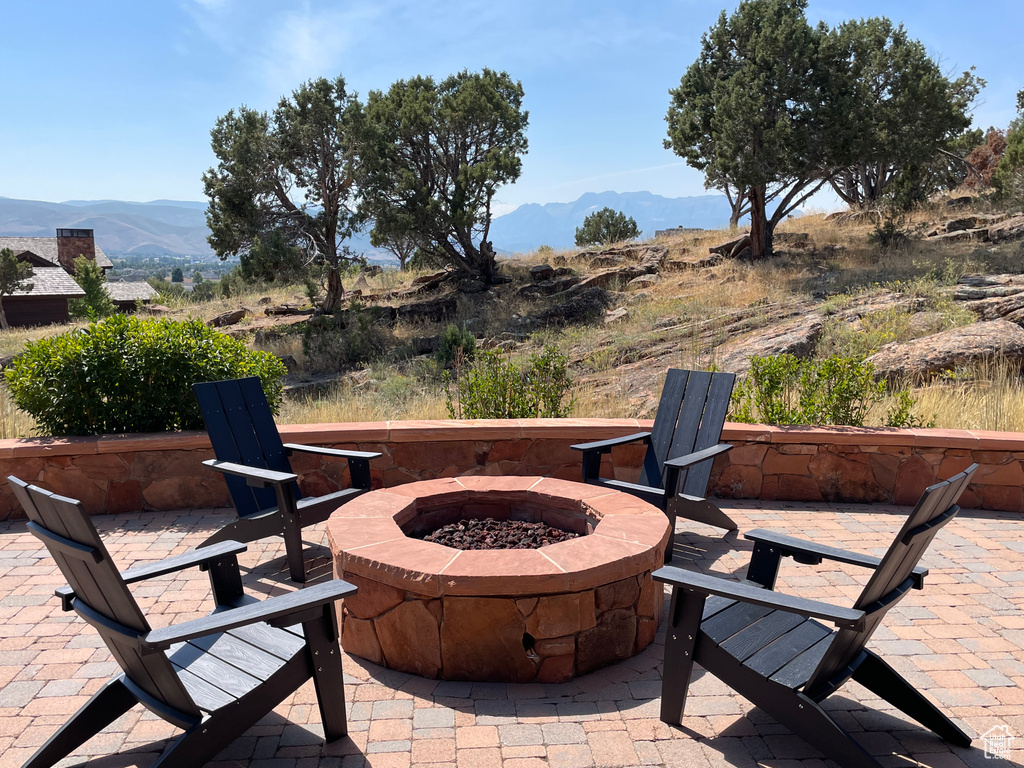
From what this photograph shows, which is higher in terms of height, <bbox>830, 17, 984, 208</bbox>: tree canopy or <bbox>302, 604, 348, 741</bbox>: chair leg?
<bbox>830, 17, 984, 208</bbox>: tree canopy

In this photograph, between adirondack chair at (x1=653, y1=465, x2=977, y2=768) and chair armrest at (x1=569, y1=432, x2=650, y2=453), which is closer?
adirondack chair at (x1=653, y1=465, x2=977, y2=768)

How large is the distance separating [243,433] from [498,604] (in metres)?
2.33

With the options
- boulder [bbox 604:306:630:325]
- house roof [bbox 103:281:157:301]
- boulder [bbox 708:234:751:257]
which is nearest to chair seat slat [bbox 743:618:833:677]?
boulder [bbox 604:306:630:325]

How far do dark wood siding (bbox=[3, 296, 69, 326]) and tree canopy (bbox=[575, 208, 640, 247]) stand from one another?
999 inches

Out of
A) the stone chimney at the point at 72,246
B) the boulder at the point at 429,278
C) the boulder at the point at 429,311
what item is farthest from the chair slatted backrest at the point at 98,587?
the stone chimney at the point at 72,246

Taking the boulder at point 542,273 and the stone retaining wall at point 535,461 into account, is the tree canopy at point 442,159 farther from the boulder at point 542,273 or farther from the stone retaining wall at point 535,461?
the stone retaining wall at point 535,461

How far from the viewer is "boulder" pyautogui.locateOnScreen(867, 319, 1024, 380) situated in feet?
25.1

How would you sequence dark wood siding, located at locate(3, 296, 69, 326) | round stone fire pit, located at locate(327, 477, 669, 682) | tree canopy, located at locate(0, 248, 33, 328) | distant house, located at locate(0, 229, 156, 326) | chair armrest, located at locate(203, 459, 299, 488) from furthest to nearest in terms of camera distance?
distant house, located at locate(0, 229, 156, 326)
dark wood siding, located at locate(3, 296, 69, 326)
tree canopy, located at locate(0, 248, 33, 328)
chair armrest, located at locate(203, 459, 299, 488)
round stone fire pit, located at locate(327, 477, 669, 682)

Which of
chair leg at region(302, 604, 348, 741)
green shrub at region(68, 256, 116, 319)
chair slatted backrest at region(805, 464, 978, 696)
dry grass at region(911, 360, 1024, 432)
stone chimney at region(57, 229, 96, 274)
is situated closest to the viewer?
chair slatted backrest at region(805, 464, 978, 696)

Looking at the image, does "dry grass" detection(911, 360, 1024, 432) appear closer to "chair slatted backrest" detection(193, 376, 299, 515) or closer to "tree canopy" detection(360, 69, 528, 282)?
"chair slatted backrest" detection(193, 376, 299, 515)

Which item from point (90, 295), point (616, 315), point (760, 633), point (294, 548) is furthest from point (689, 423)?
point (90, 295)

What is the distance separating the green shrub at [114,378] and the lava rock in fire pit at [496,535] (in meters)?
2.73

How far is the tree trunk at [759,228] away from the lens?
1919 centimetres

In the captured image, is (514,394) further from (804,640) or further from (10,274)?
(10,274)
